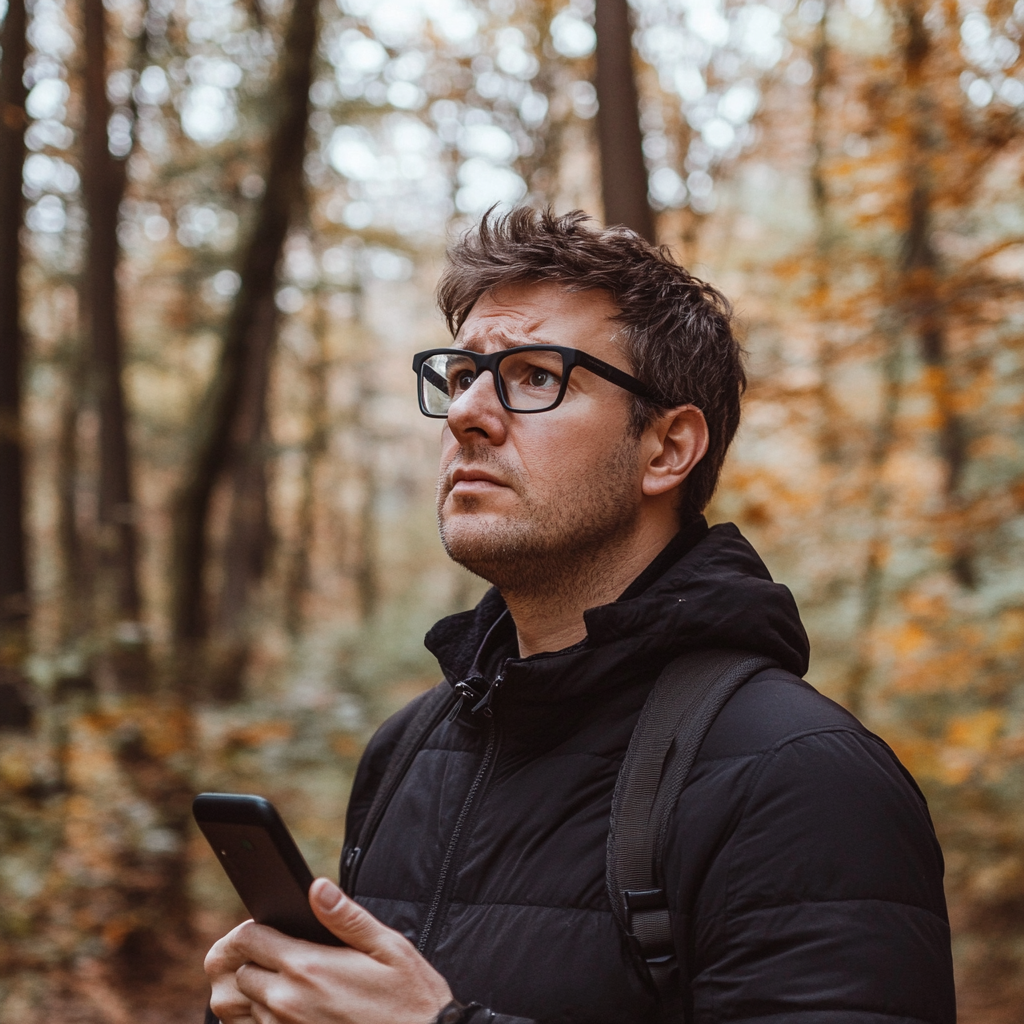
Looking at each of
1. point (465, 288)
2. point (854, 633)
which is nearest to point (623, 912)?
point (465, 288)

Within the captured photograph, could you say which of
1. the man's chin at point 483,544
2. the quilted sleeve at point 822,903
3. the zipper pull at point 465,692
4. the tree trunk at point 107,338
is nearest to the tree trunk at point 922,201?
the man's chin at point 483,544

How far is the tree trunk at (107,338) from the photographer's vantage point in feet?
28.2

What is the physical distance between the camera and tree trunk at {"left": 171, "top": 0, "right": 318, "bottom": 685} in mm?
7676

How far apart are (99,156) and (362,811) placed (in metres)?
8.83

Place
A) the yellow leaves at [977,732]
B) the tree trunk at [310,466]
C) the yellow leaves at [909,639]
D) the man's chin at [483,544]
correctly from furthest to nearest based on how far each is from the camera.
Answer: the tree trunk at [310,466], the yellow leaves at [909,639], the yellow leaves at [977,732], the man's chin at [483,544]

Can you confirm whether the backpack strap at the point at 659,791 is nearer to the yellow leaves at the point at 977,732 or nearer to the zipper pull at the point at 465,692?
the zipper pull at the point at 465,692

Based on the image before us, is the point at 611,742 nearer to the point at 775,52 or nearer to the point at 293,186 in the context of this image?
the point at 293,186

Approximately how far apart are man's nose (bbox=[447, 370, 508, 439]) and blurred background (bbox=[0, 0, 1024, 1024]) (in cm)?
94

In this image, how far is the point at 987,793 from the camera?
6.79m

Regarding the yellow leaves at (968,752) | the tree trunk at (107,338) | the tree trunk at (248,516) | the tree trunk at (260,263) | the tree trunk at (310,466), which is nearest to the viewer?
the yellow leaves at (968,752)

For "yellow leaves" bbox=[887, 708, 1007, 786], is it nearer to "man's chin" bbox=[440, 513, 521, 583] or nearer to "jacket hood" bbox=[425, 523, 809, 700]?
"jacket hood" bbox=[425, 523, 809, 700]

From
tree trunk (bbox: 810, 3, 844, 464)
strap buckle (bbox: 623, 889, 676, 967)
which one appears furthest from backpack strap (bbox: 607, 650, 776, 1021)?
tree trunk (bbox: 810, 3, 844, 464)

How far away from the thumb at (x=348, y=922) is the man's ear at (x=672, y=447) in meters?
1.13

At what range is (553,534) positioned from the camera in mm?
2062
